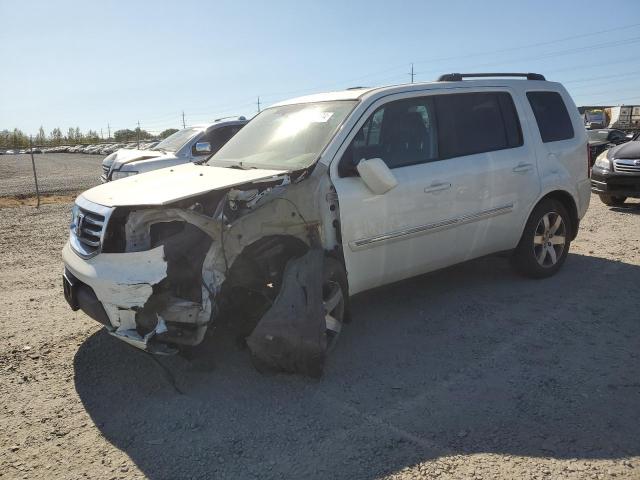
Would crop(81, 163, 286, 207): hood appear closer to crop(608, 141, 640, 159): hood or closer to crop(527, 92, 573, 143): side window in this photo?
crop(527, 92, 573, 143): side window

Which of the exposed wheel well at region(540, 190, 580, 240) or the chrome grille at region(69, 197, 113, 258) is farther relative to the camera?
the exposed wheel well at region(540, 190, 580, 240)

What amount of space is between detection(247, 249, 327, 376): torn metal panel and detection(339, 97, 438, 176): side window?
1014mm

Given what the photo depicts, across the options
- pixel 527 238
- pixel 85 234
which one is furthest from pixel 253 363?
pixel 527 238

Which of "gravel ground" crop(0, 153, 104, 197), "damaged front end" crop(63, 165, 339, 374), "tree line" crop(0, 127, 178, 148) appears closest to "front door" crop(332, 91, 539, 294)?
"damaged front end" crop(63, 165, 339, 374)

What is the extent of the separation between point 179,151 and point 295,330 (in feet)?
23.4

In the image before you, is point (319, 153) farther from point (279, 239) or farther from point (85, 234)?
point (85, 234)

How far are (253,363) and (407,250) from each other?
155cm

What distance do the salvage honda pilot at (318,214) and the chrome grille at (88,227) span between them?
19 millimetres

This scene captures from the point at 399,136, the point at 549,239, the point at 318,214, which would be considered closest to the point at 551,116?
the point at 549,239

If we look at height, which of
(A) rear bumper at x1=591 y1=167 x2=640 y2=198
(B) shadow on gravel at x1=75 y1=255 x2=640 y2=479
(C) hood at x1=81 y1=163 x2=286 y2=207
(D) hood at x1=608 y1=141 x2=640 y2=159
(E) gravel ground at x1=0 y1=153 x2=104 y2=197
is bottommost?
(B) shadow on gravel at x1=75 y1=255 x2=640 y2=479

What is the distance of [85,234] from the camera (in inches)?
143

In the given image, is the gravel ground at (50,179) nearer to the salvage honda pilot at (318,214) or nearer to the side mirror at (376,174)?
the salvage honda pilot at (318,214)

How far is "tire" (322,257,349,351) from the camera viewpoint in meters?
3.67

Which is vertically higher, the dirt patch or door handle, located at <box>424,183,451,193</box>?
door handle, located at <box>424,183,451,193</box>
